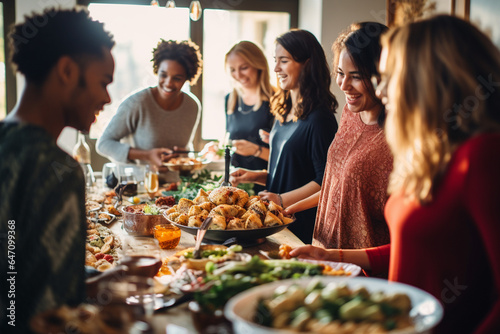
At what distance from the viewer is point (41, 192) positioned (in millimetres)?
1102

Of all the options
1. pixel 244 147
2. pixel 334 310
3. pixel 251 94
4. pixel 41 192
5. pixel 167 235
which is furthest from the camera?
pixel 251 94

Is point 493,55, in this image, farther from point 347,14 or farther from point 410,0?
point 347,14

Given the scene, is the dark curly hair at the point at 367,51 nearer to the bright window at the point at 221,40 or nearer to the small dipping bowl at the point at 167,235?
the small dipping bowl at the point at 167,235

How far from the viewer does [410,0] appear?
4180mm

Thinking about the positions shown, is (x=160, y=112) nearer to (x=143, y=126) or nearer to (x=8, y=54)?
(x=143, y=126)

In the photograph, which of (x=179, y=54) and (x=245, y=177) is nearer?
(x=245, y=177)

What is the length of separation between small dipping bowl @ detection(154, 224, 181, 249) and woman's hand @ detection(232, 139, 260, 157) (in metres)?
1.70

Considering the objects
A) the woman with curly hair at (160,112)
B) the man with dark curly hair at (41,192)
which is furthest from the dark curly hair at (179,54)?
the man with dark curly hair at (41,192)

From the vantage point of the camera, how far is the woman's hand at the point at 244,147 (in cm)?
371

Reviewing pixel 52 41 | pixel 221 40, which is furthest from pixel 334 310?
pixel 221 40

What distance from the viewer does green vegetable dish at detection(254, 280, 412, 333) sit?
0.91m

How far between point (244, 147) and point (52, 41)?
2.49 meters

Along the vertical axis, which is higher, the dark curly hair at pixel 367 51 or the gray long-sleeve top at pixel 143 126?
the dark curly hair at pixel 367 51

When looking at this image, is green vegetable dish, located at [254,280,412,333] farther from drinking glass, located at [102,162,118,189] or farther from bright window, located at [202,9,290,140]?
bright window, located at [202,9,290,140]
